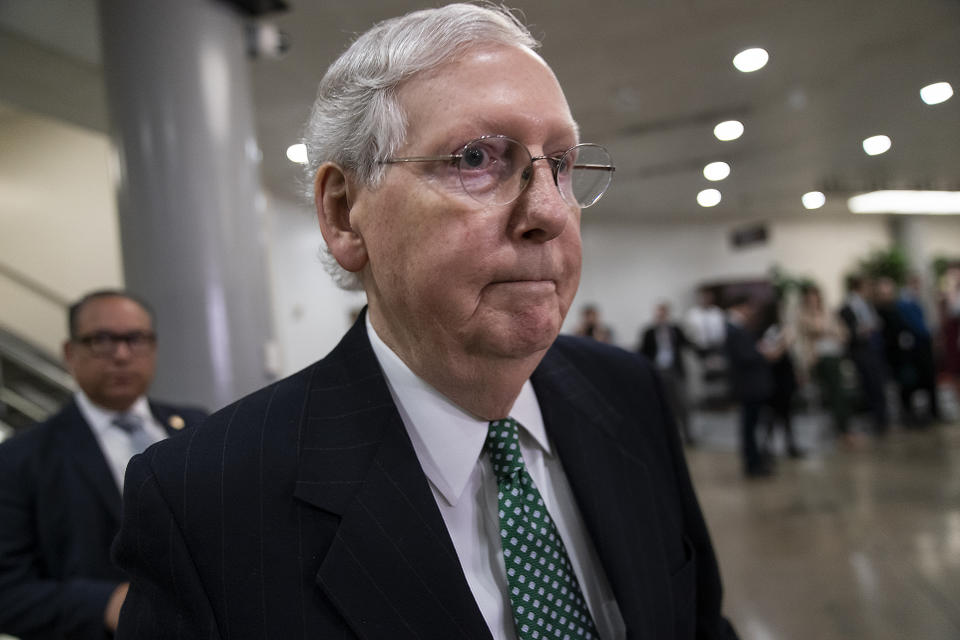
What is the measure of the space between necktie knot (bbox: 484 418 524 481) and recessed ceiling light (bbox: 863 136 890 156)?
70.8 inches

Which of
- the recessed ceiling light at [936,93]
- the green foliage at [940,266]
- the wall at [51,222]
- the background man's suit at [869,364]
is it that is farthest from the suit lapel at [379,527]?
the wall at [51,222]

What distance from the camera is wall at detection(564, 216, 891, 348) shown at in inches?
518

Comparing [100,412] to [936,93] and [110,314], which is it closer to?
[110,314]

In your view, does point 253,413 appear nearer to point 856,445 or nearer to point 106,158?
point 856,445

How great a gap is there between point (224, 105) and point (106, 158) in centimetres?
579

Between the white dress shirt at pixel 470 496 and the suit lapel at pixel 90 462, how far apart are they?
108 cm

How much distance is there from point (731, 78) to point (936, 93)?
1034 mm

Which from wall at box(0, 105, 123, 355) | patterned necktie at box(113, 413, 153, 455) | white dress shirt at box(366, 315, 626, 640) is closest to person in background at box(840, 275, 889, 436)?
white dress shirt at box(366, 315, 626, 640)

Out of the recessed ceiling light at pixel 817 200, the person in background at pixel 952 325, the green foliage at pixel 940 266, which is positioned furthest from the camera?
the green foliage at pixel 940 266

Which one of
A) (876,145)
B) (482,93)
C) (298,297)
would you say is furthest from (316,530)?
(298,297)

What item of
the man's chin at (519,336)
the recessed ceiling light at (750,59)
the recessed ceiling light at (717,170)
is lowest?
the man's chin at (519,336)

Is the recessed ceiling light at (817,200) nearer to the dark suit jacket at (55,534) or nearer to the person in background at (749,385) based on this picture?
the dark suit jacket at (55,534)

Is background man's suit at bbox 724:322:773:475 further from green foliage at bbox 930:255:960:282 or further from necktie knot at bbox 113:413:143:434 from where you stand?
necktie knot at bbox 113:413:143:434

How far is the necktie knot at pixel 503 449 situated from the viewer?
3.43 feet
